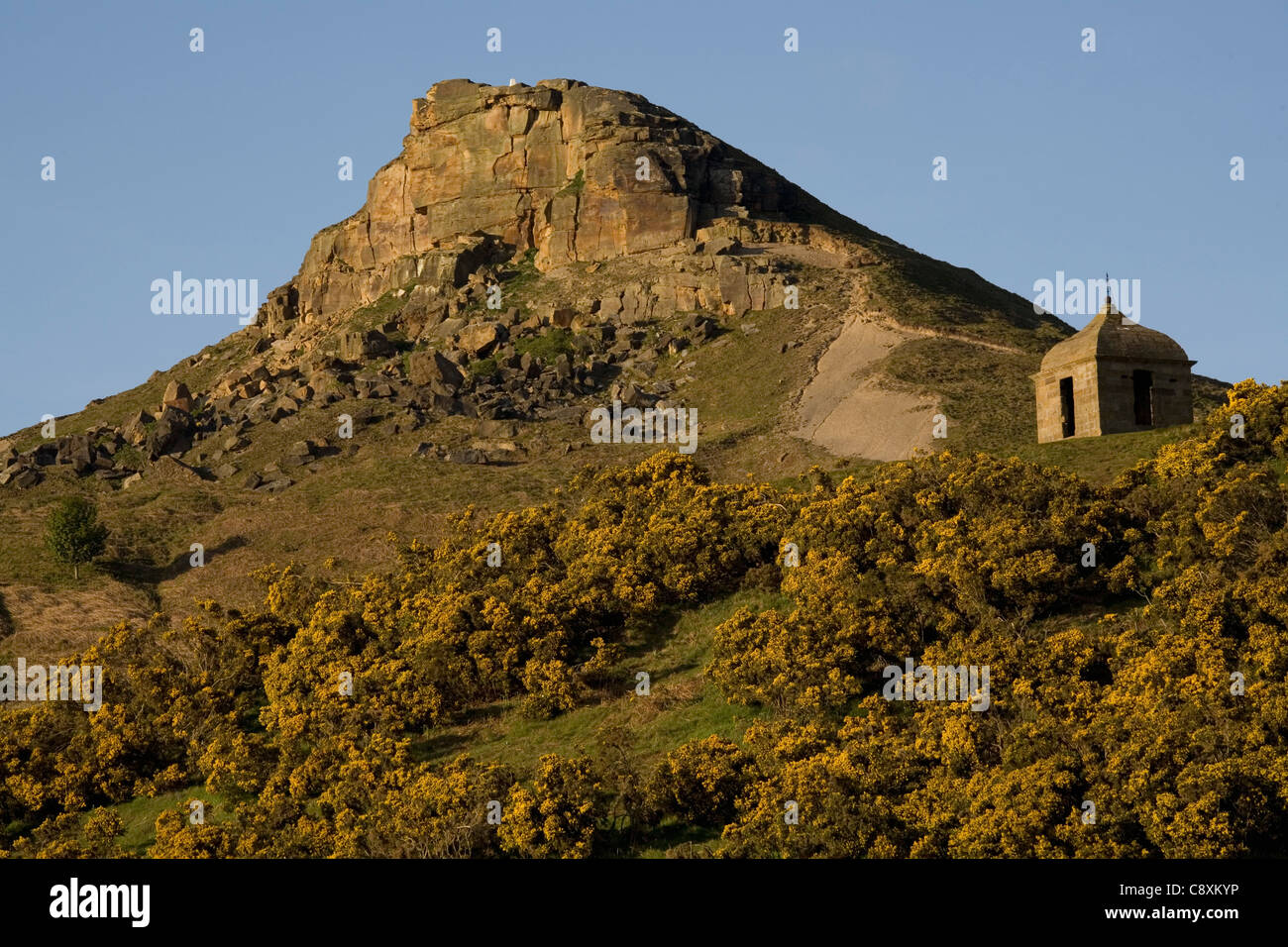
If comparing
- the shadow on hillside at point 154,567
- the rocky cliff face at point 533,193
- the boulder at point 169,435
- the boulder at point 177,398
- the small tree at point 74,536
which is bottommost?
the shadow on hillside at point 154,567

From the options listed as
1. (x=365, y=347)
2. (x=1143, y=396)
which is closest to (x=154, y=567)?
(x=365, y=347)

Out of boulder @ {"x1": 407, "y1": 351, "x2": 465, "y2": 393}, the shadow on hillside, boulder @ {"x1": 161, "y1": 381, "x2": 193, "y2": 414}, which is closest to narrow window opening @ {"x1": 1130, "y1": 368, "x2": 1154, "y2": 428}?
the shadow on hillside

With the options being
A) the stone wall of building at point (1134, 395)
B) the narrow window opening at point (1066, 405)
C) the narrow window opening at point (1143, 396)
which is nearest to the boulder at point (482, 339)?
the narrow window opening at point (1066, 405)

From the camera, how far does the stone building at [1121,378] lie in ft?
138

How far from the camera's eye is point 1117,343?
42.3 m

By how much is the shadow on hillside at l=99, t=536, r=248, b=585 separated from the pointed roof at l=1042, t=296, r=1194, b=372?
83.2 feet

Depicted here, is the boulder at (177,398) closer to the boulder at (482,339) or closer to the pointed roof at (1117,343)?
the boulder at (482,339)

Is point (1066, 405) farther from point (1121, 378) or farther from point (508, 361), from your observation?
point (508, 361)

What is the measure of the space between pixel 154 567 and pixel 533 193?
3943cm

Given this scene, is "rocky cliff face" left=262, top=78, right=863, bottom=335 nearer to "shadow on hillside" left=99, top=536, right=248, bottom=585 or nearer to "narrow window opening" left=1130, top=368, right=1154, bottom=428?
"shadow on hillside" left=99, top=536, right=248, bottom=585

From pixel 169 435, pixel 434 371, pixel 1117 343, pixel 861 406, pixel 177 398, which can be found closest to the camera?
pixel 1117 343

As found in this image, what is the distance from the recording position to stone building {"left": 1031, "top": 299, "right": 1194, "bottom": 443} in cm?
4219

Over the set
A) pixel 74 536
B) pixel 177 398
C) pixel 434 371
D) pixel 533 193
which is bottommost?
pixel 74 536

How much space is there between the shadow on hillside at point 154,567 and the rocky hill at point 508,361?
0.13 meters
